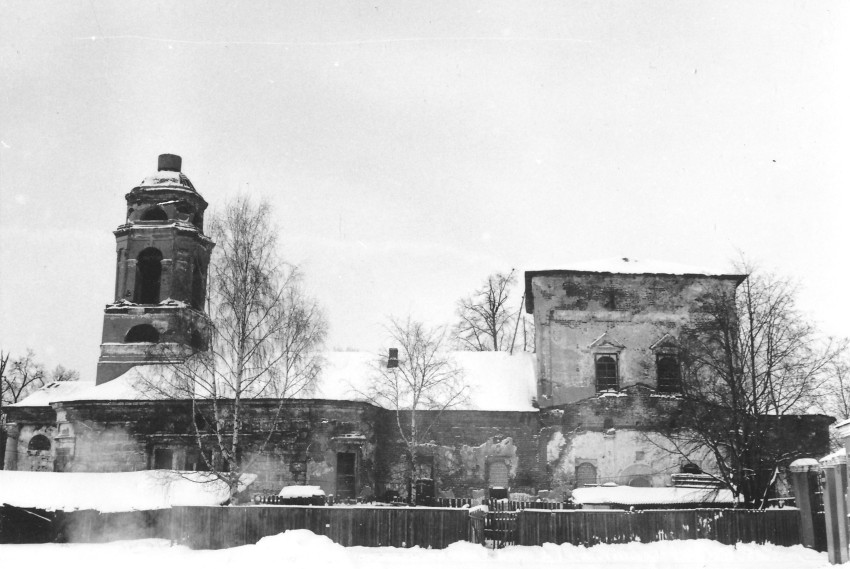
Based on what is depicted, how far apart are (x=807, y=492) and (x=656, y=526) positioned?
11.7 feet

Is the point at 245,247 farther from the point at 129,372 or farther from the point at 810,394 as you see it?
the point at 810,394

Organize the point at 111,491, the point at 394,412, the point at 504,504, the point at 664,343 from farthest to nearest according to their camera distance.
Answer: the point at 664,343, the point at 394,412, the point at 111,491, the point at 504,504

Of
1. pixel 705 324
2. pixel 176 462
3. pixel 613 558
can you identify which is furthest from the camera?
pixel 176 462

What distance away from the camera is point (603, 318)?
100ft

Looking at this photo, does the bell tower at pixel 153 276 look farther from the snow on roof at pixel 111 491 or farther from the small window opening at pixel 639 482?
the small window opening at pixel 639 482

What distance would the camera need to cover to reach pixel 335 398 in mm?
28344

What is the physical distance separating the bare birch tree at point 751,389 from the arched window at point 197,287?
60.6ft

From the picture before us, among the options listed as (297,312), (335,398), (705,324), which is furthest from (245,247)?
(705,324)

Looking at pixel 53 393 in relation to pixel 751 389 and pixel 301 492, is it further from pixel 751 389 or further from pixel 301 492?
pixel 751 389

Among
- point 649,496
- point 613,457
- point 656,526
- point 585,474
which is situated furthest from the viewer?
point 585,474

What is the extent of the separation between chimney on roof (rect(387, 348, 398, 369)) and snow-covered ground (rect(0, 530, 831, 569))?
40.8 ft

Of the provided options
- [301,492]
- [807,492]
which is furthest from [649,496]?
[301,492]

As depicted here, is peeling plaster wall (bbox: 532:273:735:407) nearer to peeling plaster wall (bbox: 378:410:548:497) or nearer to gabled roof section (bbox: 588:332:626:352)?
gabled roof section (bbox: 588:332:626:352)

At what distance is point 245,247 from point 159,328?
27.8 feet
